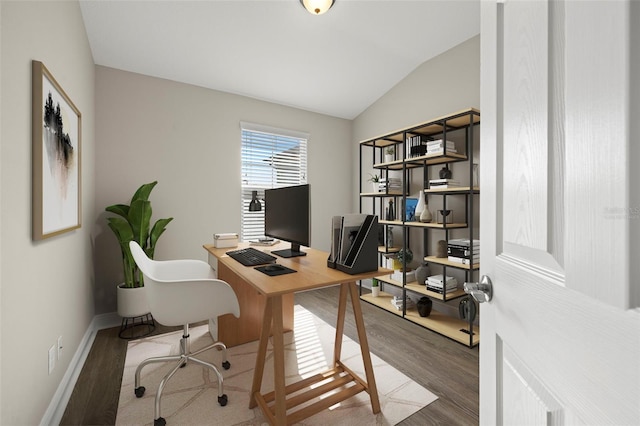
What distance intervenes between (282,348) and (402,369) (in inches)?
43.9

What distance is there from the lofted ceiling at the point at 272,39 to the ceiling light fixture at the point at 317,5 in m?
0.16

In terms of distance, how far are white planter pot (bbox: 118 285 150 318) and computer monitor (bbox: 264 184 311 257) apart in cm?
129

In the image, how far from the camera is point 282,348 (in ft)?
4.57

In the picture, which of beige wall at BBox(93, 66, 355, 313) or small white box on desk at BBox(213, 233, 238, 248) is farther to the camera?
beige wall at BBox(93, 66, 355, 313)

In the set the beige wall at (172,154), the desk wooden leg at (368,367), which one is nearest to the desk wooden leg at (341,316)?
the desk wooden leg at (368,367)

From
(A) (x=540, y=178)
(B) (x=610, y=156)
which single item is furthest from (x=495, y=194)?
(B) (x=610, y=156)

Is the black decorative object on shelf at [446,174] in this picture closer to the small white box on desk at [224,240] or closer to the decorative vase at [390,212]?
the decorative vase at [390,212]

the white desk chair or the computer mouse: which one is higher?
the computer mouse

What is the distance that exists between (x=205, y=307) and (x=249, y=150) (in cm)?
233

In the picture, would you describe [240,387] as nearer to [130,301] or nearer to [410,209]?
[130,301]

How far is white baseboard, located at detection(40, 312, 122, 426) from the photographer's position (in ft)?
5.16

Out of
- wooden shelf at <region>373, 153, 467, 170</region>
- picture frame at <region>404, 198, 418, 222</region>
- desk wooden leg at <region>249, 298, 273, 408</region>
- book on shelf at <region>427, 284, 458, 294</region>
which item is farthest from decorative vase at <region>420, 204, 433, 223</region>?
desk wooden leg at <region>249, 298, 273, 408</region>

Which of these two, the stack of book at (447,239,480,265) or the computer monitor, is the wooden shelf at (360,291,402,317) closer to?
the stack of book at (447,239,480,265)

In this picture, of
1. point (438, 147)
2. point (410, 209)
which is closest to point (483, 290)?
point (438, 147)
